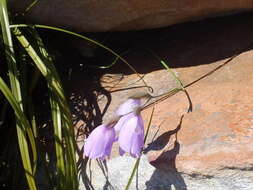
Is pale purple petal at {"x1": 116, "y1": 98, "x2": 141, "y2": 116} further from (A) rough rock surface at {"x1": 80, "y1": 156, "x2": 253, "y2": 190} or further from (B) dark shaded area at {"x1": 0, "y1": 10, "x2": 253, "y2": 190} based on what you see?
(B) dark shaded area at {"x1": 0, "y1": 10, "x2": 253, "y2": 190}

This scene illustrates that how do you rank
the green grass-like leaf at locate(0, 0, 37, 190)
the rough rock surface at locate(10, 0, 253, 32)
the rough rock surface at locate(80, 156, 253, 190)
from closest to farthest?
the rough rock surface at locate(80, 156, 253, 190), the green grass-like leaf at locate(0, 0, 37, 190), the rough rock surface at locate(10, 0, 253, 32)

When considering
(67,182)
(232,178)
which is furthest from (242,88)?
(67,182)

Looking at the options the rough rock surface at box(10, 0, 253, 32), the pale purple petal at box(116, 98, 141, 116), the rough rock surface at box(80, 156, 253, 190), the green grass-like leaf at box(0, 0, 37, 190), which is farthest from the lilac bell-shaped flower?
the rough rock surface at box(10, 0, 253, 32)

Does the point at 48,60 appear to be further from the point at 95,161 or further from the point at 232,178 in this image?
the point at 232,178

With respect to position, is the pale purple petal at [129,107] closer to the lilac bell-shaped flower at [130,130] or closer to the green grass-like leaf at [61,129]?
the lilac bell-shaped flower at [130,130]

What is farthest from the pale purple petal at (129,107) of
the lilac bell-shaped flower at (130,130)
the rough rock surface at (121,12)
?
the rough rock surface at (121,12)

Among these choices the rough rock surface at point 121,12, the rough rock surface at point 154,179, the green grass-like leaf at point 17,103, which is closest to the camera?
the rough rock surface at point 154,179

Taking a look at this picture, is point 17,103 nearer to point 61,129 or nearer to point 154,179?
point 61,129

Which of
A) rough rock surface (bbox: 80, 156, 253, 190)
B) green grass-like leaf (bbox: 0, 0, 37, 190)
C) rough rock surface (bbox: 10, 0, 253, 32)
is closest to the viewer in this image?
rough rock surface (bbox: 80, 156, 253, 190)
